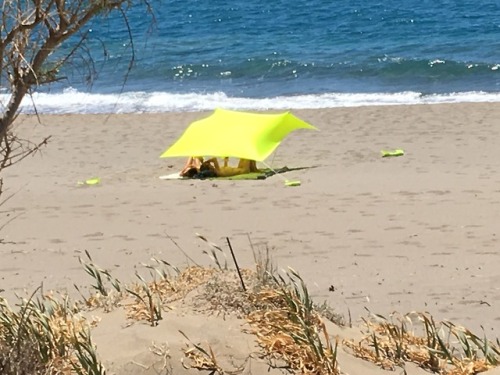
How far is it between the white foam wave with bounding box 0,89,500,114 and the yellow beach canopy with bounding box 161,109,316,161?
5.54 meters

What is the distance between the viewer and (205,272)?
4234 mm

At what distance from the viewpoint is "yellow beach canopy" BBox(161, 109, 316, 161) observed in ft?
32.8

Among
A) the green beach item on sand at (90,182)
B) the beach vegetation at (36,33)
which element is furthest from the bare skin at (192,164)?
the beach vegetation at (36,33)

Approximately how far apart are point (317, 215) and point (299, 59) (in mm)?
13466

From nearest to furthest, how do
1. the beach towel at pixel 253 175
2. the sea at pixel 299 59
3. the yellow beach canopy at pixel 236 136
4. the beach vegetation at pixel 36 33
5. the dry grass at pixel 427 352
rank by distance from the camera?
the beach vegetation at pixel 36 33 < the dry grass at pixel 427 352 < the yellow beach canopy at pixel 236 136 < the beach towel at pixel 253 175 < the sea at pixel 299 59

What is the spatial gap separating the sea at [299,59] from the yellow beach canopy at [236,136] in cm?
285

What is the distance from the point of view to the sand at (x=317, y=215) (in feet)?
19.7

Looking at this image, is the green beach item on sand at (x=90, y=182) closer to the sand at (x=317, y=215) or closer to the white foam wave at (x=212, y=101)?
the sand at (x=317, y=215)

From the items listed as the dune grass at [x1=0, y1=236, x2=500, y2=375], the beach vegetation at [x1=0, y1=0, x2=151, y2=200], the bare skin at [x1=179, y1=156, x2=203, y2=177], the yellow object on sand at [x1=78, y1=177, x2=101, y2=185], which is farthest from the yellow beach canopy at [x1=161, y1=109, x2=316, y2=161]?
the beach vegetation at [x1=0, y1=0, x2=151, y2=200]

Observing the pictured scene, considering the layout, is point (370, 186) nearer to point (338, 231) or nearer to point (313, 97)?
point (338, 231)

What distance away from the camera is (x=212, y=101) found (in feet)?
57.9

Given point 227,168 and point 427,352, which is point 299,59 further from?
point 427,352

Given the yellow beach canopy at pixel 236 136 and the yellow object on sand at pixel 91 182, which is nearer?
the yellow beach canopy at pixel 236 136

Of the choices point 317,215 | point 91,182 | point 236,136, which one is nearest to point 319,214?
point 317,215
